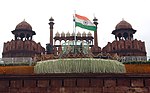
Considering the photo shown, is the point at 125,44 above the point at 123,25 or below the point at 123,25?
below

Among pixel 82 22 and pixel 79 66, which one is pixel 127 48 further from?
pixel 79 66

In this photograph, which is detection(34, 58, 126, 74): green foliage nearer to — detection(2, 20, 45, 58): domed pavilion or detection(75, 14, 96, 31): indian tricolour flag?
→ detection(75, 14, 96, 31): indian tricolour flag

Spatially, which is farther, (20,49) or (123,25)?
(123,25)

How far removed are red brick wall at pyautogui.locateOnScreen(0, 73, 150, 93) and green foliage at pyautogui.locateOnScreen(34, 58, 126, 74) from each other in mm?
376

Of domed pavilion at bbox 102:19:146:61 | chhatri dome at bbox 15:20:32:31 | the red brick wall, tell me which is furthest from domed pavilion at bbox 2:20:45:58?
the red brick wall

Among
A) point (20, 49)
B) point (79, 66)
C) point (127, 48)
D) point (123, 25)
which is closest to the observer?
point (79, 66)

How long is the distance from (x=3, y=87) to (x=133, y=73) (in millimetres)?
10057

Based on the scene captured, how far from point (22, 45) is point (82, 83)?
68.3ft

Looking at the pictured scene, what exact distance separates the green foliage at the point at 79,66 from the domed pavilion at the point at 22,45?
18.9 m

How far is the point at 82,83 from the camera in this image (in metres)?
20.1

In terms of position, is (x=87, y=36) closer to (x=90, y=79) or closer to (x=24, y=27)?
(x=24, y=27)

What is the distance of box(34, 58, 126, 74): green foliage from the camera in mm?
20016

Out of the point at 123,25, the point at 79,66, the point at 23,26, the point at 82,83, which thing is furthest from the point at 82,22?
the point at 23,26

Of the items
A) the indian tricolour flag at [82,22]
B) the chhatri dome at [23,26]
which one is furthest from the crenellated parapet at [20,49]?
the indian tricolour flag at [82,22]
